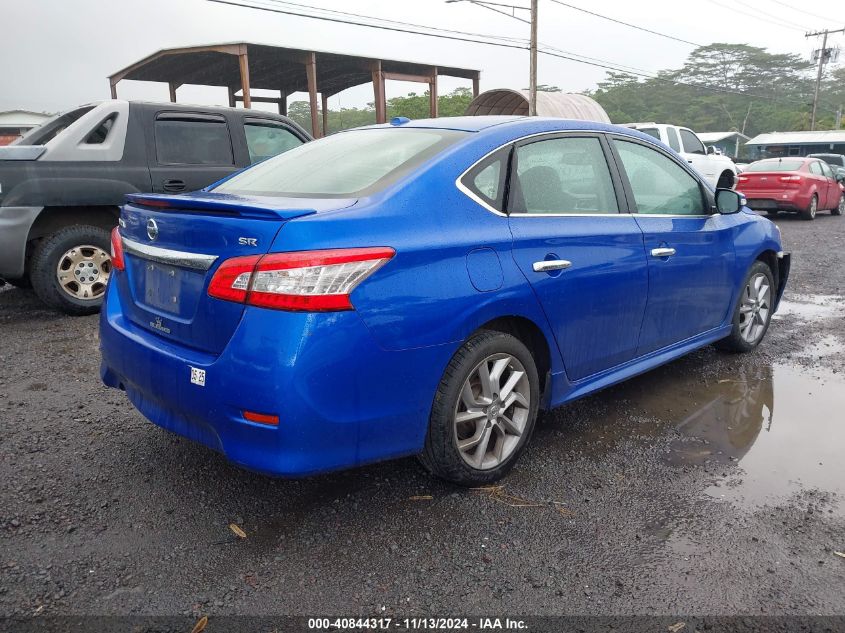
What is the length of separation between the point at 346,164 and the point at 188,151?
3889 millimetres

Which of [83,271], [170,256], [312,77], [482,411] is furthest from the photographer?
[312,77]

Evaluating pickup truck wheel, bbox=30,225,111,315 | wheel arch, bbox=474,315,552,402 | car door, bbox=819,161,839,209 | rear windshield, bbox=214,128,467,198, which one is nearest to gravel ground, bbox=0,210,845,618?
wheel arch, bbox=474,315,552,402

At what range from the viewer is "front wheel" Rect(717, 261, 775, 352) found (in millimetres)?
4738

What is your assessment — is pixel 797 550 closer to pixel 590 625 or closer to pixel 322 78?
pixel 590 625

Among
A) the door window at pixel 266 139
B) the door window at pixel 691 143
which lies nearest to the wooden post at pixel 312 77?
the door window at pixel 691 143

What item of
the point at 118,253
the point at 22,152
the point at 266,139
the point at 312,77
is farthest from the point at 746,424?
the point at 312,77

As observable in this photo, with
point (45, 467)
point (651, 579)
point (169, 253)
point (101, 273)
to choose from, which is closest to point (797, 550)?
point (651, 579)

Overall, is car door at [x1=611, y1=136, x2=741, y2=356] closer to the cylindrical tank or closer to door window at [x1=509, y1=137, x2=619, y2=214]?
door window at [x1=509, y1=137, x2=619, y2=214]

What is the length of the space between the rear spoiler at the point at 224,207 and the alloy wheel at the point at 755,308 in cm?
354

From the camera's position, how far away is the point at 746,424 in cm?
379

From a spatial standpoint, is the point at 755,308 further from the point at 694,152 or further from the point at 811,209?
the point at 811,209

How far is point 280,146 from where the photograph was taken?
704 centimetres

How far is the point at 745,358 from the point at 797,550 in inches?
104

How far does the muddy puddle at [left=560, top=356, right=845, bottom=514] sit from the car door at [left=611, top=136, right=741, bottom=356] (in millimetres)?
399
